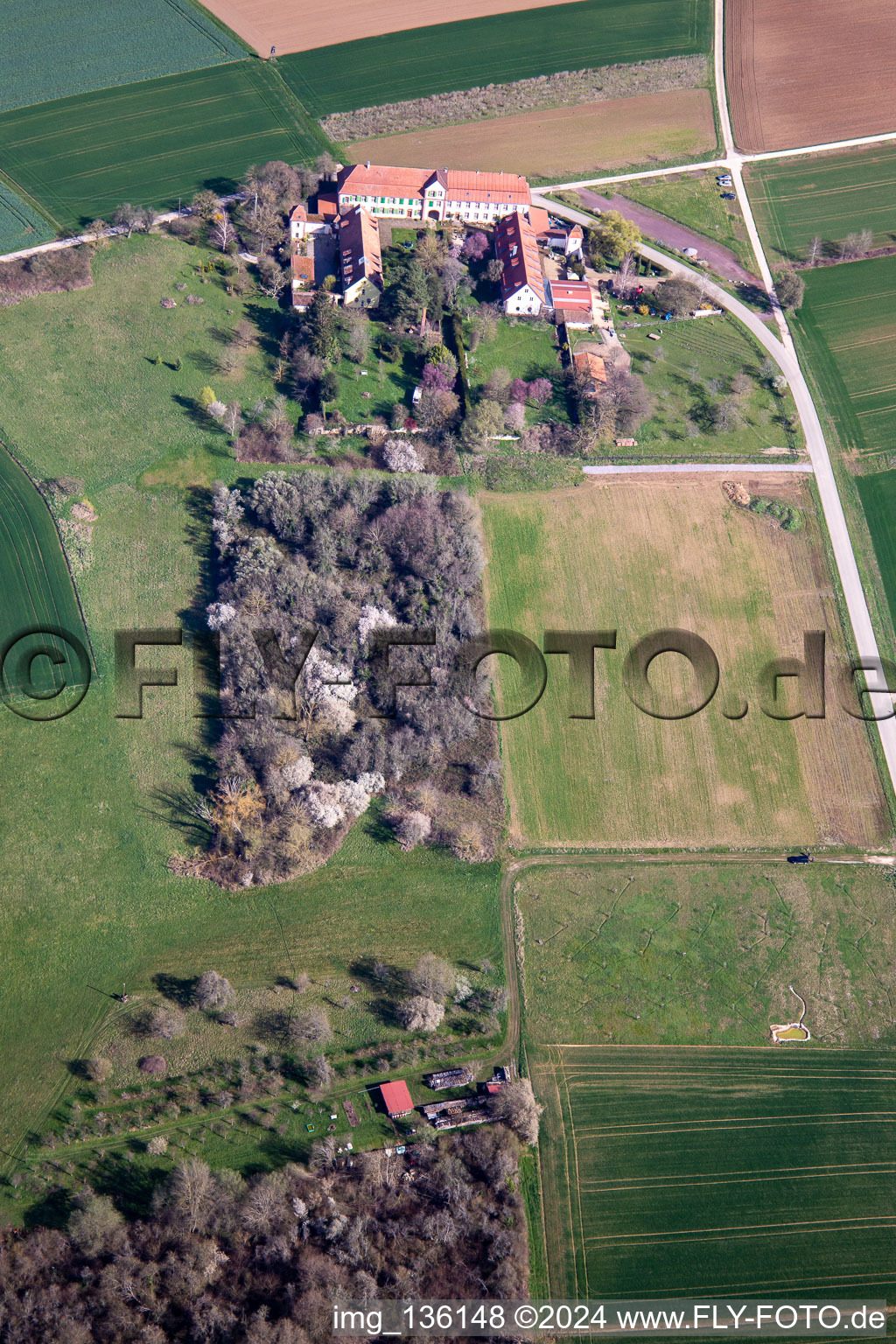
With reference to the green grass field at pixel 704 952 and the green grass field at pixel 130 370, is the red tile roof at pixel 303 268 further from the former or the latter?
the green grass field at pixel 704 952

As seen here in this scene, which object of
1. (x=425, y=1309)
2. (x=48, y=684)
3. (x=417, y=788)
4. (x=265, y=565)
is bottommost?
(x=425, y=1309)

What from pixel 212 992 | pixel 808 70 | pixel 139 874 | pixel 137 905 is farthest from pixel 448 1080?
pixel 808 70

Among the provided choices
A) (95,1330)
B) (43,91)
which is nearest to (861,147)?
(43,91)

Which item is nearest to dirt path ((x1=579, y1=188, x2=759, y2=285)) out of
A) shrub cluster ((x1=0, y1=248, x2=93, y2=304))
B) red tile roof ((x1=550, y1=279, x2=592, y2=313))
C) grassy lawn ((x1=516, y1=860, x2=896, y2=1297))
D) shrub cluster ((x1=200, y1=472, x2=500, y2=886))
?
red tile roof ((x1=550, y1=279, x2=592, y2=313))

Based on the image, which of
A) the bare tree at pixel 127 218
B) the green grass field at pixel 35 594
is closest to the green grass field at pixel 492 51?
the bare tree at pixel 127 218

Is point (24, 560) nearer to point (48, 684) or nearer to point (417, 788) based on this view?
point (48, 684)

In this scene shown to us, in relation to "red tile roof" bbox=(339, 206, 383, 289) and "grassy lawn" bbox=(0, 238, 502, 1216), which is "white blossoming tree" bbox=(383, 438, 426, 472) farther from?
"red tile roof" bbox=(339, 206, 383, 289)
